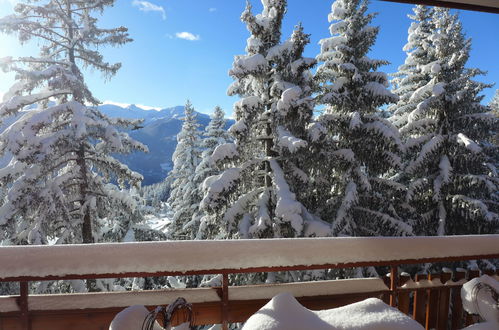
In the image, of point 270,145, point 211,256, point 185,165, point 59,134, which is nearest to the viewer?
point 211,256

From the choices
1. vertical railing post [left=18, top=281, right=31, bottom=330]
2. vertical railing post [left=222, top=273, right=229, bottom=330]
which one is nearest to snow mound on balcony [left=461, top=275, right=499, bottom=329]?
vertical railing post [left=222, top=273, right=229, bottom=330]

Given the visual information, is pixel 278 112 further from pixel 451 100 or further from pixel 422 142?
pixel 451 100

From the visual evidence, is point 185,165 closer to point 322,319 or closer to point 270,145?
point 270,145

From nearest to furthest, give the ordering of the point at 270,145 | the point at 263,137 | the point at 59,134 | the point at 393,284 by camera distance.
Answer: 1. the point at 393,284
2. the point at 59,134
3. the point at 263,137
4. the point at 270,145

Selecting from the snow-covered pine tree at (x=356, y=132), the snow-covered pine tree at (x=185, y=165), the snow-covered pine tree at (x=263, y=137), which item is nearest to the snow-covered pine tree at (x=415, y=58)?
the snow-covered pine tree at (x=356, y=132)

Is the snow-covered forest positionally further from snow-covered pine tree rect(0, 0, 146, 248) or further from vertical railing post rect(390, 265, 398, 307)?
vertical railing post rect(390, 265, 398, 307)

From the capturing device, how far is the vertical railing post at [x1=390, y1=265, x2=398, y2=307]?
228cm

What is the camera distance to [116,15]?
1094 cm

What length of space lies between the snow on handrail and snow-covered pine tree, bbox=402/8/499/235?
10.5 meters

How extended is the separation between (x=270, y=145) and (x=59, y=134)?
6205mm

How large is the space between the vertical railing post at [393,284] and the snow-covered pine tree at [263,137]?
5.64 metres

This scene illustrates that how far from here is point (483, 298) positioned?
57.2 inches

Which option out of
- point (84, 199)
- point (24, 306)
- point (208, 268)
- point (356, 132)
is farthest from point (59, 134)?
point (356, 132)

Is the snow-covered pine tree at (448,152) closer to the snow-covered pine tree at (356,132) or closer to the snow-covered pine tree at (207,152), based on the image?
the snow-covered pine tree at (356,132)
